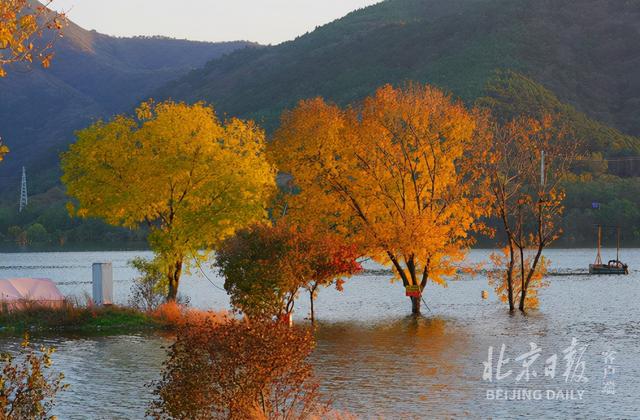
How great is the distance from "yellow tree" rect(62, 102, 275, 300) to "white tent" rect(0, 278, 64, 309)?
4911 millimetres

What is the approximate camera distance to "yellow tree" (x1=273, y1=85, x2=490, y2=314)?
5316 cm

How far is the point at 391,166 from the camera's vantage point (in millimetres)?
53906

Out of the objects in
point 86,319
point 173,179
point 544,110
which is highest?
point 544,110

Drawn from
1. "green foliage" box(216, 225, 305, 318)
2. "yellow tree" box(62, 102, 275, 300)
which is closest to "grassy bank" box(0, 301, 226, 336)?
"green foliage" box(216, 225, 305, 318)

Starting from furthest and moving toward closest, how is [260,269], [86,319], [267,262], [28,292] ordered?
[28,292] → [86,319] → [260,269] → [267,262]

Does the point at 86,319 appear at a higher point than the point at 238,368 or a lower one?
lower

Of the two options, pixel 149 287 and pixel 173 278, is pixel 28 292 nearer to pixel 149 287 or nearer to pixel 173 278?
pixel 149 287

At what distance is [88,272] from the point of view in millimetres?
113250

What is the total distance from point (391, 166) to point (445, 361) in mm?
19393

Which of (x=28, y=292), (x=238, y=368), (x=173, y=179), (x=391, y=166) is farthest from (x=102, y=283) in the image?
(x=238, y=368)

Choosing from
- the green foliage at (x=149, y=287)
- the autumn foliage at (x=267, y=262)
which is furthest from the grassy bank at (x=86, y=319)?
the autumn foliage at (x=267, y=262)

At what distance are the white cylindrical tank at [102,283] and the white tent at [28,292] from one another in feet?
6.06

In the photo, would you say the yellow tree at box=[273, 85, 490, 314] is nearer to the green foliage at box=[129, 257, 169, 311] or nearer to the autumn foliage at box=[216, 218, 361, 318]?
the autumn foliage at box=[216, 218, 361, 318]

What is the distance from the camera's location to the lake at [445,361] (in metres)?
27.4
